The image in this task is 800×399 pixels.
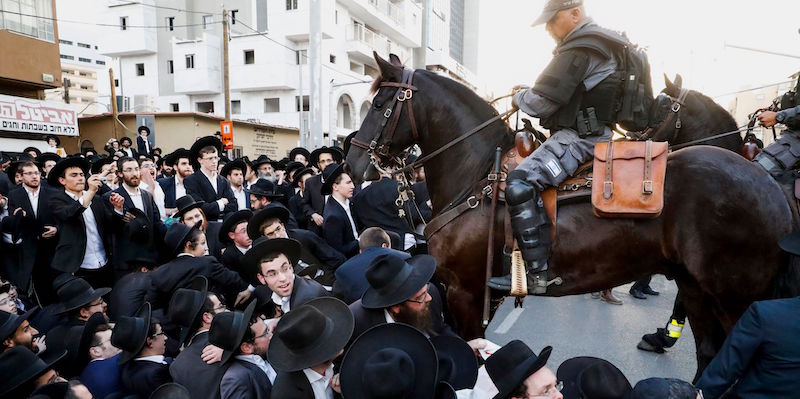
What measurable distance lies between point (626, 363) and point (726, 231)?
2560 millimetres

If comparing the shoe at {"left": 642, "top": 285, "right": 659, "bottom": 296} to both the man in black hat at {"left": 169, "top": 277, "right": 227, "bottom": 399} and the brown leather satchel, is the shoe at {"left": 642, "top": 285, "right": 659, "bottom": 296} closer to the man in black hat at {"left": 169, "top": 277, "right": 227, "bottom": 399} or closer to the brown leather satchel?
the brown leather satchel

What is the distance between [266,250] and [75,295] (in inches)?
74.6

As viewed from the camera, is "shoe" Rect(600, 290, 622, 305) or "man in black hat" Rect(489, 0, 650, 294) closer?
"man in black hat" Rect(489, 0, 650, 294)

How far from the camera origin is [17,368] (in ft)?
9.05

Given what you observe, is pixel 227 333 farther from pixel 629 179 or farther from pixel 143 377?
pixel 629 179

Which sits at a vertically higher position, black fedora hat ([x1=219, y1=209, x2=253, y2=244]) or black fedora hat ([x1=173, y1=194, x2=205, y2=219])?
black fedora hat ([x1=173, y1=194, x2=205, y2=219])

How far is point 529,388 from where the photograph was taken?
7.08 feet

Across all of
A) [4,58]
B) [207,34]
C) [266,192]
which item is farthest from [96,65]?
[266,192]

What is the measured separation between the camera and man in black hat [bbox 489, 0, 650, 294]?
10.2ft

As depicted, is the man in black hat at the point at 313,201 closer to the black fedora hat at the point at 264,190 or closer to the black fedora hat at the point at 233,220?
the black fedora hat at the point at 264,190

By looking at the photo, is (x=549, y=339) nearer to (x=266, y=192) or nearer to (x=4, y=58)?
(x=266, y=192)

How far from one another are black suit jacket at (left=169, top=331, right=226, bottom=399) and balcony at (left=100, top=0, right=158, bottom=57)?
46580 millimetres

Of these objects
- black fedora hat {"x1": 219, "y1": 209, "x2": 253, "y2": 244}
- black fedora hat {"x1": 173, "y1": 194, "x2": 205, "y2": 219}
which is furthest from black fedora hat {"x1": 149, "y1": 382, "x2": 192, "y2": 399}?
black fedora hat {"x1": 173, "y1": 194, "x2": 205, "y2": 219}

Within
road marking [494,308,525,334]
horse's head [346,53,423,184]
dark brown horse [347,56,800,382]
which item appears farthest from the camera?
road marking [494,308,525,334]
